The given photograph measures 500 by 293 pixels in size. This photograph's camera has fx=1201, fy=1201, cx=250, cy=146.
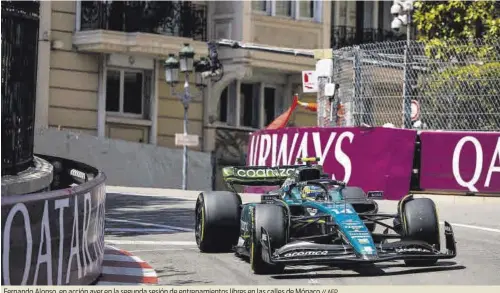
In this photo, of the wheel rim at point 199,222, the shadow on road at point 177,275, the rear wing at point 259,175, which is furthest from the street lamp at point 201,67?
the shadow on road at point 177,275

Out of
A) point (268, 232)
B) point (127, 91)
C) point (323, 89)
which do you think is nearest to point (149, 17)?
point (127, 91)

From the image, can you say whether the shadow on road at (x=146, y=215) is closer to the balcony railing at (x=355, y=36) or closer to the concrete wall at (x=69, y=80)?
the concrete wall at (x=69, y=80)

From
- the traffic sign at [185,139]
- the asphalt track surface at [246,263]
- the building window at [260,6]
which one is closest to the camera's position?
the asphalt track surface at [246,263]

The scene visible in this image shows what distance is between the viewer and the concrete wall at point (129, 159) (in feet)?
97.5

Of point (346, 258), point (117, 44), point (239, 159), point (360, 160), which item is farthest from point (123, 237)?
point (239, 159)

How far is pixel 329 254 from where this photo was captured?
1205 centimetres

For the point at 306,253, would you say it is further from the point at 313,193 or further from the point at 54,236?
the point at 54,236

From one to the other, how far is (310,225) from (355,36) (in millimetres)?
24614

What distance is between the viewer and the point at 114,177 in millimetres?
30953

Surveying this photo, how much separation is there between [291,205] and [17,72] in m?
3.35

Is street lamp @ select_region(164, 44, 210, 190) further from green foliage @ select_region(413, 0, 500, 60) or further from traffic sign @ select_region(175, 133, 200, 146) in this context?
green foliage @ select_region(413, 0, 500, 60)

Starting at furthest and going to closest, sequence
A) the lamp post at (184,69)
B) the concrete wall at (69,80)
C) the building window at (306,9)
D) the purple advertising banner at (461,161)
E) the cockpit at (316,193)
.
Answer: the building window at (306,9) → the concrete wall at (69,80) → the lamp post at (184,69) → the purple advertising banner at (461,161) → the cockpit at (316,193)

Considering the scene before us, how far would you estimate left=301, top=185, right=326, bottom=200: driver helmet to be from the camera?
13.4m

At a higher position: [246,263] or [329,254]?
[329,254]
